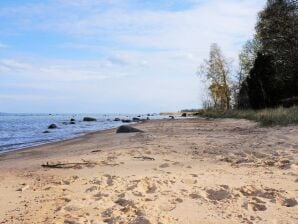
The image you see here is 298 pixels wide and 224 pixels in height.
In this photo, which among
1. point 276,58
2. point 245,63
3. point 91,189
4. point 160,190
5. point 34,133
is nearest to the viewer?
point 160,190

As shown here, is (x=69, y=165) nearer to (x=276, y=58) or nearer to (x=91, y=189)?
(x=91, y=189)

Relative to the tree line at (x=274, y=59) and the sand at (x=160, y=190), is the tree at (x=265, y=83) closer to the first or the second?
the tree line at (x=274, y=59)

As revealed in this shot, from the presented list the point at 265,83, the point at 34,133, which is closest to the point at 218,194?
the point at 34,133

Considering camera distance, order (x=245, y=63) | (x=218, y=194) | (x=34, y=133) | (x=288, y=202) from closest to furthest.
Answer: (x=288, y=202) → (x=218, y=194) → (x=34, y=133) → (x=245, y=63)

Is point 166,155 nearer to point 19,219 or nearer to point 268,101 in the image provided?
point 19,219

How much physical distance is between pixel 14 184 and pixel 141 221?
3.77m

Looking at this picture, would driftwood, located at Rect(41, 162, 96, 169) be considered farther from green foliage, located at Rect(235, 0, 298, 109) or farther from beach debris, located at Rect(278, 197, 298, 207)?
green foliage, located at Rect(235, 0, 298, 109)

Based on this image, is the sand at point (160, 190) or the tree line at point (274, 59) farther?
the tree line at point (274, 59)

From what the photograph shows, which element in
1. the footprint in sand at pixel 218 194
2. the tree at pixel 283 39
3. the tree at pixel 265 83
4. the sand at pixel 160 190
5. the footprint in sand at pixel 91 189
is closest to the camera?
the sand at pixel 160 190

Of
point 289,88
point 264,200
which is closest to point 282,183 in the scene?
point 264,200

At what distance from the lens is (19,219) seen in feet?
18.1

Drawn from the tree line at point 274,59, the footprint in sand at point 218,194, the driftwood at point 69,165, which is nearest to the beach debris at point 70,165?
the driftwood at point 69,165

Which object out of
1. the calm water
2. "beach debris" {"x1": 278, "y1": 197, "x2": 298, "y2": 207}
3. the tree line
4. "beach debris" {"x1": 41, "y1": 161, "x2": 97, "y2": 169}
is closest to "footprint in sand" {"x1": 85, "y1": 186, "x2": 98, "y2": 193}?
"beach debris" {"x1": 278, "y1": 197, "x2": 298, "y2": 207}

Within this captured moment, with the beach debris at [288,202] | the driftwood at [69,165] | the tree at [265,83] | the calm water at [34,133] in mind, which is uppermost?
the tree at [265,83]
